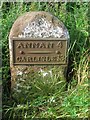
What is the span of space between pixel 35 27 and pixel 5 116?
0.96 meters

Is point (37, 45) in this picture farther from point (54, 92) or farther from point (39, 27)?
point (54, 92)

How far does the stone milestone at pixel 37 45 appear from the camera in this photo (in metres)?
3.62

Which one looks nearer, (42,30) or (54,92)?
(42,30)

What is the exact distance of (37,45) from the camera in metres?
3.70

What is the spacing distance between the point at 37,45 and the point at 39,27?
198mm

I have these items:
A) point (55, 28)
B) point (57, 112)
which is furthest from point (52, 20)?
point (57, 112)

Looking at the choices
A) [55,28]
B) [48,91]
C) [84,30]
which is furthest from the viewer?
[84,30]

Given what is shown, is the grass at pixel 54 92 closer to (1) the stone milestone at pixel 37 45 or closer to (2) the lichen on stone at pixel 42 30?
(1) the stone milestone at pixel 37 45

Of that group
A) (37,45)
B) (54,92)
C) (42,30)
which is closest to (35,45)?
(37,45)

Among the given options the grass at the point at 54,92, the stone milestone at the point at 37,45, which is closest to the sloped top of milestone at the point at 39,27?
the stone milestone at the point at 37,45

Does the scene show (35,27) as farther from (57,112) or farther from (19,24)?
(57,112)

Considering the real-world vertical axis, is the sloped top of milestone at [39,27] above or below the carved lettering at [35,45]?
above

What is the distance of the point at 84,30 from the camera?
4.24 metres

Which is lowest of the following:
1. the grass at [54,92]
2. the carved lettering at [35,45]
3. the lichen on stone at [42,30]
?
the grass at [54,92]
